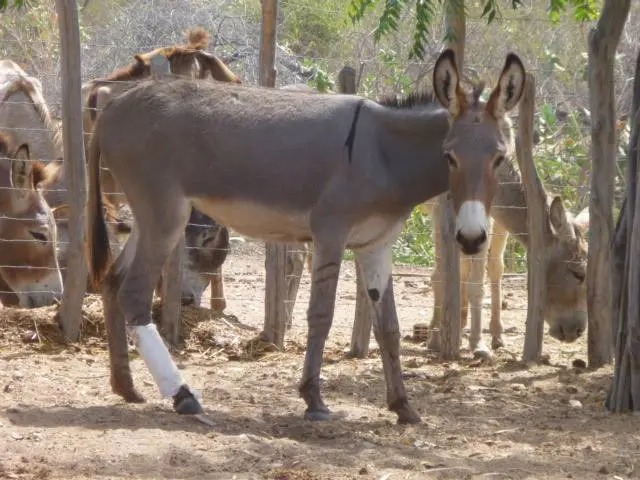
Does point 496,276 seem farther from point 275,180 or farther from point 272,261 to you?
point 275,180

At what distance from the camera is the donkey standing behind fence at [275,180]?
5.54 meters

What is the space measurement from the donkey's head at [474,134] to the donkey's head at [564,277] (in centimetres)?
323

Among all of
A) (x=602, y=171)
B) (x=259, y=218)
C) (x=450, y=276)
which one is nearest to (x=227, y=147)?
(x=259, y=218)

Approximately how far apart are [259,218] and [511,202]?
11.8ft

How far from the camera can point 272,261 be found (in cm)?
800

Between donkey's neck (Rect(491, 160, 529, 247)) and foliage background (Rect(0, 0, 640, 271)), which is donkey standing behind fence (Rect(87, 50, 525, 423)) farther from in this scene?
foliage background (Rect(0, 0, 640, 271))

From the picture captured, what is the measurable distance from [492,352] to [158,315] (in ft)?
8.75

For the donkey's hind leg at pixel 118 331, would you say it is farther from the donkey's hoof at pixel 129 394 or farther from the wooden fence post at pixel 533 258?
the wooden fence post at pixel 533 258

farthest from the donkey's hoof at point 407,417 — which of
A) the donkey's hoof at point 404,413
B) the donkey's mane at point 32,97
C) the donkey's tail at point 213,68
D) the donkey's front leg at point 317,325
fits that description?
the donkey's mane at point 32,97

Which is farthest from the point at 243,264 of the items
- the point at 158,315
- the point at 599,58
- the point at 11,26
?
the point at 11,26

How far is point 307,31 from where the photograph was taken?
20.0m

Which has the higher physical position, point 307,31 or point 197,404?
point 307,31

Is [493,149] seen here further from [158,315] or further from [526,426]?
[158,315]

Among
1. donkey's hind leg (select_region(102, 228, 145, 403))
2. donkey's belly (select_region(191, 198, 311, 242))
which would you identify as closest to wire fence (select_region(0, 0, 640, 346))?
donkey's hind leg (select_region(102, 228, 145, 403))
